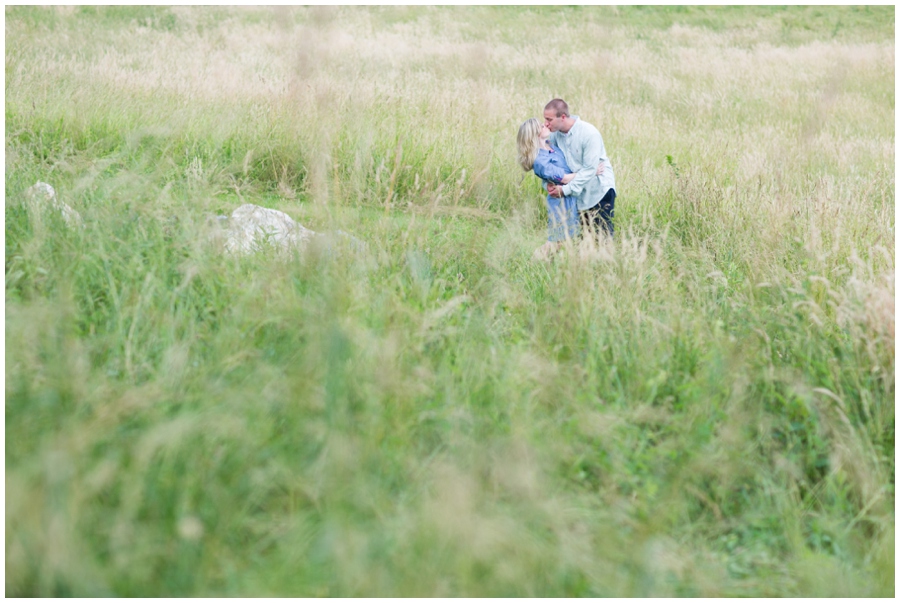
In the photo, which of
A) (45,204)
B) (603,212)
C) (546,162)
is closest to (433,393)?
(45,204)

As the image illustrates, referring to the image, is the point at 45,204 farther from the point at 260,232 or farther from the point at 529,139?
the point at 529,139

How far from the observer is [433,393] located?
3.16 m

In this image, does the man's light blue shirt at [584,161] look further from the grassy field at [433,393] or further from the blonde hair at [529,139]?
the grassy field at [433,393]

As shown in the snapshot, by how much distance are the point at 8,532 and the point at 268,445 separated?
0.86m

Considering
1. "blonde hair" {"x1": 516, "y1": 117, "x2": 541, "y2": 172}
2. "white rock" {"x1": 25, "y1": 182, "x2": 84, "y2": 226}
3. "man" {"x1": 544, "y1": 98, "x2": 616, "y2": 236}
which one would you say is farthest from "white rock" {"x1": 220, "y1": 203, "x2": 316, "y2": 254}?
"man" {"x1": 544, "y1": 98, "x2": 616, "y2": 236}

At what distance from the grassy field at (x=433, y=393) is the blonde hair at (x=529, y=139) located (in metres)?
0.63

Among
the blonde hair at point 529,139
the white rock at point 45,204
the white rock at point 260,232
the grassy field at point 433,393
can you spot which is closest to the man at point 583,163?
the blonde hair at point 529,139

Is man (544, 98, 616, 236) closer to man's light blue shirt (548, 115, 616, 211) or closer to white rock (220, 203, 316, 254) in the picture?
man's light blue shirt (548, 115, 616, 211)

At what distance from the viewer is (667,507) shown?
280 cm

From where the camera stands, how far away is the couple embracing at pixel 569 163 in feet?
18.5

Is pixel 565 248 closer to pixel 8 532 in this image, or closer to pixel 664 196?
pixel 664 196

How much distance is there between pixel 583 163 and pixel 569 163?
0.44 ft

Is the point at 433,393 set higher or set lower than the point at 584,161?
lower

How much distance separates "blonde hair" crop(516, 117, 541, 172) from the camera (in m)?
5.73
